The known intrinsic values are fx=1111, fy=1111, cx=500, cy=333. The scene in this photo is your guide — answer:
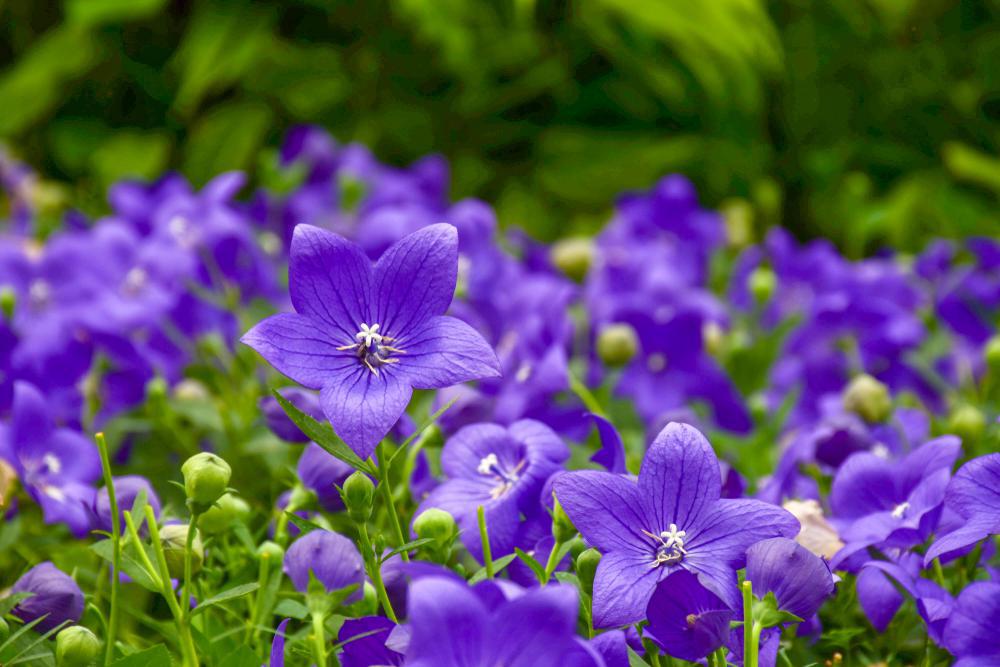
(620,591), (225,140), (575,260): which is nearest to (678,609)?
(620,591)

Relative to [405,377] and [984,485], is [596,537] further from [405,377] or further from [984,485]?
[984,485]

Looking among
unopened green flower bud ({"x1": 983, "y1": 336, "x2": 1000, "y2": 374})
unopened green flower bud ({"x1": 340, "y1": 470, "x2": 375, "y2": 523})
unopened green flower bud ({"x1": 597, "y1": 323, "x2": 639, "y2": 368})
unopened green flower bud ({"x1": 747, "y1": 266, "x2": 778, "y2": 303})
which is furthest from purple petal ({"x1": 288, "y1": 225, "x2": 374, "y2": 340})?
unopened green flower bud ({"x1": 747, "y1": 266, "x2": 778, "y2": 303})

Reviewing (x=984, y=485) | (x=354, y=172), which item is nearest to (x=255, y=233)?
(x=354, y=172)

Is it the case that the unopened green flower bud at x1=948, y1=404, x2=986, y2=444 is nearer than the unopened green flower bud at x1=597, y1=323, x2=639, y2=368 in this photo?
Yes

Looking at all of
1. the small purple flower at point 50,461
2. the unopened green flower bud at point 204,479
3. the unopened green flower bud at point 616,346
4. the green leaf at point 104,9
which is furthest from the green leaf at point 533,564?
the green leaf at point 104,9

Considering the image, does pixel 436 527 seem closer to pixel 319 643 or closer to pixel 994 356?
pixel 319 643

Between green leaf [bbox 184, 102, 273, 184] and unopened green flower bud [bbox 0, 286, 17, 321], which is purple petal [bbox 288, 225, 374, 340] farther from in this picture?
green leaf [bbox 184, 102, 273, 184]
